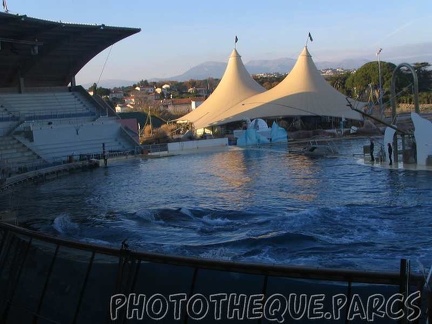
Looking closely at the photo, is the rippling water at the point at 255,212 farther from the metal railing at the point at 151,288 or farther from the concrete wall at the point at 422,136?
the metal railing at the point at 151,288

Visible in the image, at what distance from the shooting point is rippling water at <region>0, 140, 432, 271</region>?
28.8ft

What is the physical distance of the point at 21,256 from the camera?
4.61 meters

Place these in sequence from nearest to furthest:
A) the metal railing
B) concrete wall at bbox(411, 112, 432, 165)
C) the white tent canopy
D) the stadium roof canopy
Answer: the metal railing, concrete wall at bbox(411, 112, 432, 165), the stadium roof canopy, the white tent canopy

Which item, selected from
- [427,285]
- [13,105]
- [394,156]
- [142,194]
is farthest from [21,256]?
[13,105]

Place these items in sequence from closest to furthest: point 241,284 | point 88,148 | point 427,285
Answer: point 427,285, point 241,284, point 88,148

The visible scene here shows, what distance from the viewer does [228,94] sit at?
4791 cm

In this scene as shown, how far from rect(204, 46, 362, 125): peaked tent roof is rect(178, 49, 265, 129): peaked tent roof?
0.98 meters

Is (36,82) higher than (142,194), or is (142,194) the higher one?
(36,82)

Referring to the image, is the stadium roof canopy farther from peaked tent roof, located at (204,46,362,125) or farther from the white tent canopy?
peaked tent roof, located at (204,46,362,125)

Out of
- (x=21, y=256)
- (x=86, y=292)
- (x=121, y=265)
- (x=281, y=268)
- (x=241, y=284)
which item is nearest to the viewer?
(x=281, y=268)

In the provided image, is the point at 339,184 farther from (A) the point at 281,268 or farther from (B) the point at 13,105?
(B) the point at 13,105

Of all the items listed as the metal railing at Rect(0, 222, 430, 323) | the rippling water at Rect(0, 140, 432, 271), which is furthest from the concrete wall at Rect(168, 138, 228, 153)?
the metal railing at Rect(0, 222, 430, 323)

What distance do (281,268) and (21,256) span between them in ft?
8.72

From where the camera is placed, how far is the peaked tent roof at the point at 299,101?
41188mm
